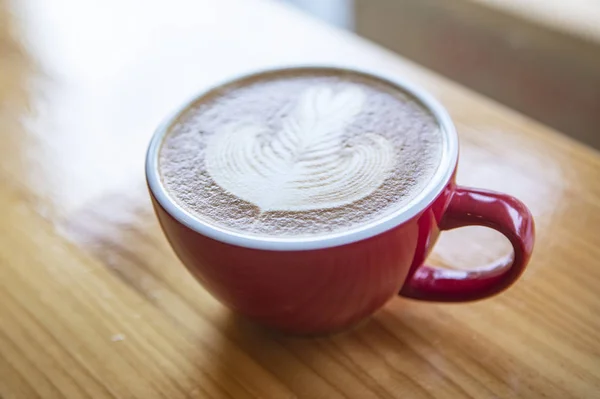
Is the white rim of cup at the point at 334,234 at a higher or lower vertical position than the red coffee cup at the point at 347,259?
higher

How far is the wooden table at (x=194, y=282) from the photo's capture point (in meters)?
0.38

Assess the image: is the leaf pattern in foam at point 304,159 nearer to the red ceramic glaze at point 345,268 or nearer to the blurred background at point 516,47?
the red ceramic glaze at point 345,268

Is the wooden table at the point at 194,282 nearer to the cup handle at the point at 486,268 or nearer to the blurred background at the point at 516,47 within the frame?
the cup handle at the point at 486,268

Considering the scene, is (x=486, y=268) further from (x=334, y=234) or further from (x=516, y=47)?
(x=516, y=47)

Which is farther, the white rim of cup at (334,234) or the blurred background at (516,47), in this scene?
the blurred background at (516,47)

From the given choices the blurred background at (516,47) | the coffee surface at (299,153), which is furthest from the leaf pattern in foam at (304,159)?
the blurred background at (516,47)

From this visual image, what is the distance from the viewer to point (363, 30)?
3.53 ft

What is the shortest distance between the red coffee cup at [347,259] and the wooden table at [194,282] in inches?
1.3

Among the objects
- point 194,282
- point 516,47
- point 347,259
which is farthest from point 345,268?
point 516,47

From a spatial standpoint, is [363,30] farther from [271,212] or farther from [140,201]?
[271,212]

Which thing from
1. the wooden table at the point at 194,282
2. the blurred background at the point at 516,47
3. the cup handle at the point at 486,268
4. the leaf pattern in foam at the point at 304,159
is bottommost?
the blurred background at the point at 516,47

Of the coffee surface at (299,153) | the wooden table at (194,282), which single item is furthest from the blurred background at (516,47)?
the coffee surface at (299,153)

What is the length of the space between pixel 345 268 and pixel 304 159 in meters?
0.08

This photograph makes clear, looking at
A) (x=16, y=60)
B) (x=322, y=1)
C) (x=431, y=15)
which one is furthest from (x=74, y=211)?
(x=322, y=1)
